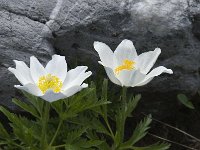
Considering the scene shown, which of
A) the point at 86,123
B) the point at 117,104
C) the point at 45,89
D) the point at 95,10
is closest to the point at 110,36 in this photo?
the point at 95,10

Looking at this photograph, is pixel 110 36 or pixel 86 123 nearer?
pixel 86 123

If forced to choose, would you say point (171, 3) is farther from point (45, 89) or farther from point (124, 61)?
point (45, 89)

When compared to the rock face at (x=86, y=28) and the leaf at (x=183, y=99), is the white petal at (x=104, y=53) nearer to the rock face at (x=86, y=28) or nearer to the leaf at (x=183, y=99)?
the rock face at (x=86, y=28)

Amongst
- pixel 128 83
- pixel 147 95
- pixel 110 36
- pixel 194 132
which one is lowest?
pixel 194 132

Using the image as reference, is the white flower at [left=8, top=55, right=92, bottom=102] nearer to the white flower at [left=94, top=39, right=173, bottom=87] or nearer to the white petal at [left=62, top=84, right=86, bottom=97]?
the white petal at [left=62, top=84, right=86, bottom=97]

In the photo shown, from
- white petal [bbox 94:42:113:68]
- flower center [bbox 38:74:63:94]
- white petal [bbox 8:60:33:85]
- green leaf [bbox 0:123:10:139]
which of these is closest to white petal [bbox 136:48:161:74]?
white petal [bbox 94:42:113:68]

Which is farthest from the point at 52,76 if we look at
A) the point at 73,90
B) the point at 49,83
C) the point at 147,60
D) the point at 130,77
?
the point at 147,60

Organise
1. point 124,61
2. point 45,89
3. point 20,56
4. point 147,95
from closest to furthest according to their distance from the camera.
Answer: point 45,89 → point 124,61 → point 20,56 → point 147,95

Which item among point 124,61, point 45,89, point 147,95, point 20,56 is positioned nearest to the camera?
point 45,89
